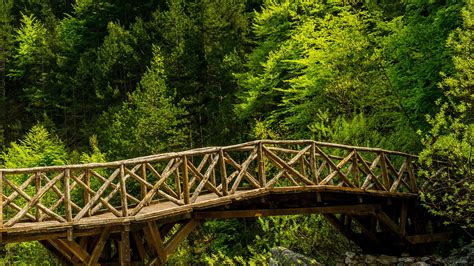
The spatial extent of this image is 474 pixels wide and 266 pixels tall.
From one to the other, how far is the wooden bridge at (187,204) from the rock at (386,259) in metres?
0.23

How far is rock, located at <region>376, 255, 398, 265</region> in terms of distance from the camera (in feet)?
50.4

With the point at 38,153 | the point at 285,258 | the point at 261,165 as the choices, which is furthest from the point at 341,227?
the point at 38,153

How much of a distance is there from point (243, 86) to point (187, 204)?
1735cm

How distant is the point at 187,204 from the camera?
11367 millimetres

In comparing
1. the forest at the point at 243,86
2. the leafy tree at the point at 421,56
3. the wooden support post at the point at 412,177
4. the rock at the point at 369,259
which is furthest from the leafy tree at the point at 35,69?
the wooden support post at the point at 412,177

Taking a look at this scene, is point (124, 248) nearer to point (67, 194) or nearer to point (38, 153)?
point (67, 194)

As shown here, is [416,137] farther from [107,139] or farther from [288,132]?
[107,139]

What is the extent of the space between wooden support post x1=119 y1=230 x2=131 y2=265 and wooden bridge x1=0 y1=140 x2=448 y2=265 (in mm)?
19

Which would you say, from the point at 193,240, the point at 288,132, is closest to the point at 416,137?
the point at 288,132

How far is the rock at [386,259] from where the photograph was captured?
15364 millimetres

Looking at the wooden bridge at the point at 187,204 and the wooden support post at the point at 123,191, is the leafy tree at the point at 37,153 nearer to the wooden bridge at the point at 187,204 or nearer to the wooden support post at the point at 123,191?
the wooden bridge at the point at 187,204

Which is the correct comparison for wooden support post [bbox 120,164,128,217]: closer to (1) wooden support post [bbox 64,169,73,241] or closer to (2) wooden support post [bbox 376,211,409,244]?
(1) wooden support post [bbox 64,169,73,241]

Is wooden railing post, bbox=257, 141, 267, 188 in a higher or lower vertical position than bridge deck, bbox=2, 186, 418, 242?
higher

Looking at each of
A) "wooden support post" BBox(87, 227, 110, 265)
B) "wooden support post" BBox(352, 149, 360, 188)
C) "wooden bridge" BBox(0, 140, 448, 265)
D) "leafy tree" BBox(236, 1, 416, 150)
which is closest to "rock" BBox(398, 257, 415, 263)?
"wooden bridge" BBox(0, 140, 448, 265)
